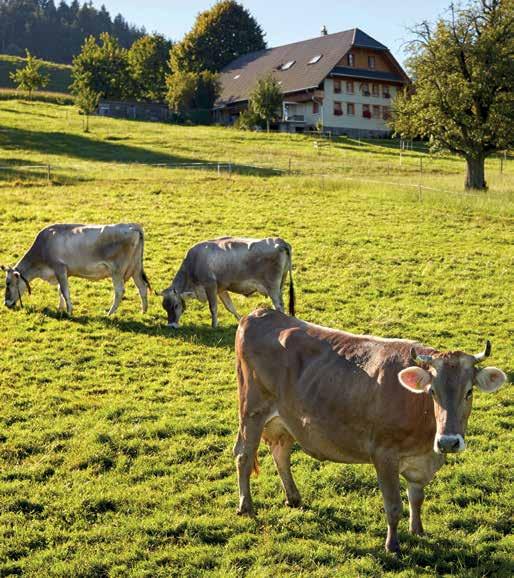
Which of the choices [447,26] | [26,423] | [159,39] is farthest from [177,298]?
[159,39]

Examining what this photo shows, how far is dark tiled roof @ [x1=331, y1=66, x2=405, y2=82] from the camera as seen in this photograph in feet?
223

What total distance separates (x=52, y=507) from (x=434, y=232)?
1851cm

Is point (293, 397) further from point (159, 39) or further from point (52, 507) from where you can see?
point (159, 39)

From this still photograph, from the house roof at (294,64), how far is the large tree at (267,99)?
5.50 meters

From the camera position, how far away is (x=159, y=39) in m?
86.8

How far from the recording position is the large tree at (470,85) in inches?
1298

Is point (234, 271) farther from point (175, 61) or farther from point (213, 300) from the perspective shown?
point (175, 61)

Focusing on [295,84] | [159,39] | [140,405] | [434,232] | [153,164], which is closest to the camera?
[140,405]

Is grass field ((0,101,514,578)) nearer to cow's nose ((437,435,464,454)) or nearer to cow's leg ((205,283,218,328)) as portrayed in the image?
cow's leg ((205,283,218,328))

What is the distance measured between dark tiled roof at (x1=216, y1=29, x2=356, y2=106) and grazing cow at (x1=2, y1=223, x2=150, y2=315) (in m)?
54.3

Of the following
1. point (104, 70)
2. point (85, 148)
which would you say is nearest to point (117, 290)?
point (85, 148)

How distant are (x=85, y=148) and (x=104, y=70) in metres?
31.9

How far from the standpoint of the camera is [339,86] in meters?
68.3

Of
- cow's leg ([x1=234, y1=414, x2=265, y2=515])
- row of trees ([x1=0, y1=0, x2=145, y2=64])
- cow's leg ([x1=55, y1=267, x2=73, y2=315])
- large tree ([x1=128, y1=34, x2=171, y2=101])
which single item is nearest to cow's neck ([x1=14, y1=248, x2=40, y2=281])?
cow's leg ([x1=55, y1=267, x2=73, y2=315])
